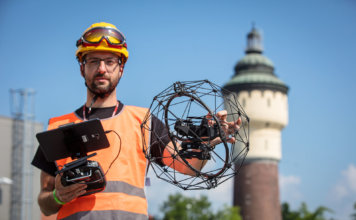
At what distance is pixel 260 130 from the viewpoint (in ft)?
156

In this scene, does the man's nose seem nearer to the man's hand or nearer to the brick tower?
the man's hand

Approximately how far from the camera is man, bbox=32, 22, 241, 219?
12.6 feet

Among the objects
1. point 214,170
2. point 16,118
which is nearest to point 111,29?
point 214,170

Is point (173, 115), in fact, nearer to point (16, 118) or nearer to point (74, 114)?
point (74, 114)

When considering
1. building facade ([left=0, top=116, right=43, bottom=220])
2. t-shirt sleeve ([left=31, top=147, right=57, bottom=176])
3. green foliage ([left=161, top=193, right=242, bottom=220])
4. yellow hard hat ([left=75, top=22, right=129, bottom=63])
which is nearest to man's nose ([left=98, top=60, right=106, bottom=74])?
yellow hard hat ([left=75, top=22, right=129, bottom=63])

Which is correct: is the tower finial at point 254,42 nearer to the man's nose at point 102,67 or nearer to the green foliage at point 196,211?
the green foliage at point 196,211

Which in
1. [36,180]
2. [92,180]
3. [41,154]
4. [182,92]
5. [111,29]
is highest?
[36,180]

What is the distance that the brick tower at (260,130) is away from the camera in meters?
47.4

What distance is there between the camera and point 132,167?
4004 millimetres

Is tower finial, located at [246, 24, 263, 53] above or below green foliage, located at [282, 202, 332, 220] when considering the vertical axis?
above

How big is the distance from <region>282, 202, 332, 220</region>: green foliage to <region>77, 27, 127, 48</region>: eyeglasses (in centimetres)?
4891

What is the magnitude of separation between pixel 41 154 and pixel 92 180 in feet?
2.20

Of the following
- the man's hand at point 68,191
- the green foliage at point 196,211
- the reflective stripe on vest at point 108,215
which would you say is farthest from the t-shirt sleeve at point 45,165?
the green foliage at point 196,211

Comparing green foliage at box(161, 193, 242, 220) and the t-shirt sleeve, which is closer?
the t-shirt sleeve
